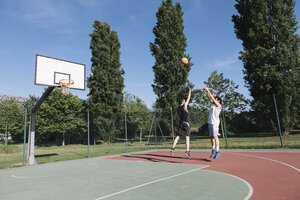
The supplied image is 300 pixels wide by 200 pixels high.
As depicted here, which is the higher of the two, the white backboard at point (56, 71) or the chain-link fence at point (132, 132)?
the white backboard at point (56, 71)

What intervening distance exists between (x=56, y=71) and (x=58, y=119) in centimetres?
1894

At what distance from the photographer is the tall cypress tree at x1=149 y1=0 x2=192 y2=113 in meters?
21.4

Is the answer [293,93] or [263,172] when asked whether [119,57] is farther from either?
[263,172]

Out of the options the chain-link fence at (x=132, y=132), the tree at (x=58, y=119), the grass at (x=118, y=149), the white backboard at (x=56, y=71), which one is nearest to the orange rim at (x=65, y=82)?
the white backboard at (x=56, y=71)

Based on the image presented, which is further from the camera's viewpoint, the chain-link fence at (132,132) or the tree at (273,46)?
the tree at (273,46)

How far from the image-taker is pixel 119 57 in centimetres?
2589

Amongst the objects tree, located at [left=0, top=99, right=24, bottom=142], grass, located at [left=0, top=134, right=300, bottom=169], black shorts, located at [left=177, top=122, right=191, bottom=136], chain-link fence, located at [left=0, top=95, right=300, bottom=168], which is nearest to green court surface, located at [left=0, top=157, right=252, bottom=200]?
black shorts, located at [left=177, top=122, right=191, bottom=136]

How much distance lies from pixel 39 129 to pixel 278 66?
2864cm

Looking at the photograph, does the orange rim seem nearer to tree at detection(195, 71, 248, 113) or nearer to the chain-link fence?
the chain-link fence

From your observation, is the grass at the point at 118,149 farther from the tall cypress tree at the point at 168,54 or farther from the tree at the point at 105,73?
the tree at the point at 105,73

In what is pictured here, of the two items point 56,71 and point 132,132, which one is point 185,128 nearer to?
point 56,71

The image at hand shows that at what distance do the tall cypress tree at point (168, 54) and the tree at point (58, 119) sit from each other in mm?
11615

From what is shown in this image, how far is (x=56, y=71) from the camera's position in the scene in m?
10.1

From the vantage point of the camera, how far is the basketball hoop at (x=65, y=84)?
393 inches
